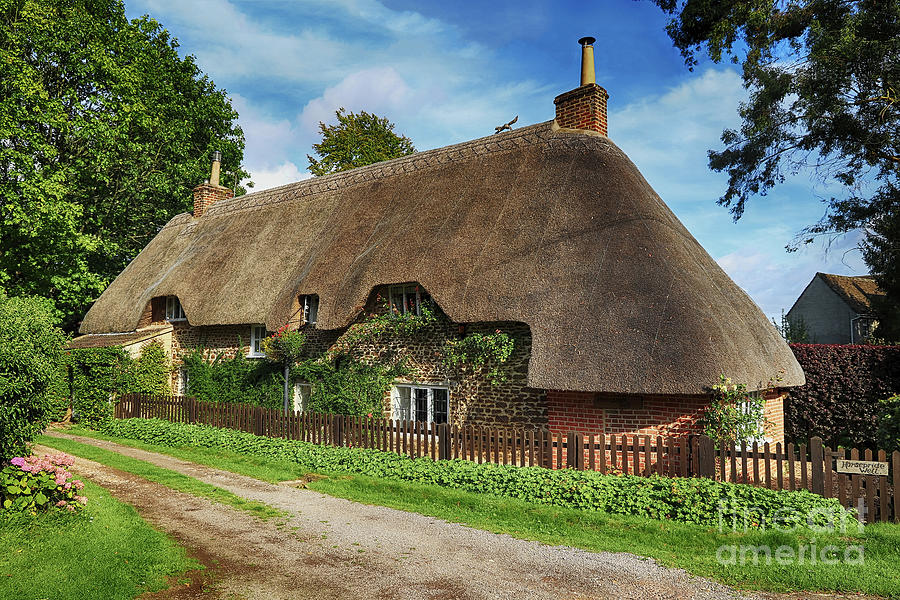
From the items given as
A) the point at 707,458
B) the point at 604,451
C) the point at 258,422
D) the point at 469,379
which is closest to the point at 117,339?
the point at 258,422

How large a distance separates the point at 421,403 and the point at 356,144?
23.9 metres

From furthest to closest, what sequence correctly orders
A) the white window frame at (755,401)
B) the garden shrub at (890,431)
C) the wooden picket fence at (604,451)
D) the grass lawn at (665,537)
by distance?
the white window frame at (755,401) → the garden shrub at (890,431) → the wooden picket fence at (604,451) → the grass lawn at (665,537)

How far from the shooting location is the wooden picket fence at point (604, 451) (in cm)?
823

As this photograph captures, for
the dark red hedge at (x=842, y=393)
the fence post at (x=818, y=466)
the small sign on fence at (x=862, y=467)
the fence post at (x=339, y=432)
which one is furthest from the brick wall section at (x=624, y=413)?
the dark red hedge at (x=842, y=393)

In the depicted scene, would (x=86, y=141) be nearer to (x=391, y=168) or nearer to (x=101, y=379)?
(x=101, y=379)

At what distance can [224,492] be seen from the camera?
9.99 meters

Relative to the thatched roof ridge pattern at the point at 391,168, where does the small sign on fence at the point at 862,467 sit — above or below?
below

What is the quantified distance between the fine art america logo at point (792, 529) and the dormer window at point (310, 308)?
10987mm

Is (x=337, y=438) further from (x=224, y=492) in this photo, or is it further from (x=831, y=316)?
(x=831, y=316)

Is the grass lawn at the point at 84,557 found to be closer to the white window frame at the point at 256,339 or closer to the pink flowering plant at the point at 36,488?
the pink flowering plant at the point at 36,488

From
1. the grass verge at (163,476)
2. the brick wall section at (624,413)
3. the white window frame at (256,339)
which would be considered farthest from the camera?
the white window frame at (256,339)

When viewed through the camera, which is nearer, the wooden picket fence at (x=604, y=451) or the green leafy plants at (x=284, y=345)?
the wooden picket fence at (x=604, y=451)

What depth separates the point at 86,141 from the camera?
77.6ft

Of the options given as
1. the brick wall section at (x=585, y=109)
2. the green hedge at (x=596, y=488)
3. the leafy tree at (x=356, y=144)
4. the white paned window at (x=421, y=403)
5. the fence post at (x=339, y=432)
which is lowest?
the green hedge at (x=596, y=488)
